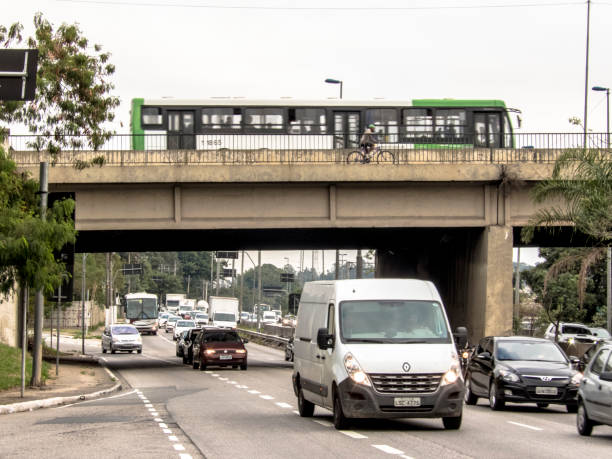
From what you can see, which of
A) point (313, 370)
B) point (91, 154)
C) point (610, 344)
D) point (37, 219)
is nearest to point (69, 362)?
point (91, 154)

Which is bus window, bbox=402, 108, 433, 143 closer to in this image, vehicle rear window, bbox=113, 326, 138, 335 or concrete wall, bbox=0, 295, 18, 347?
concrete wall, bbox=0, 295, 18, 347

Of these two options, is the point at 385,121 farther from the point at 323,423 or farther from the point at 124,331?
the point at 323,423

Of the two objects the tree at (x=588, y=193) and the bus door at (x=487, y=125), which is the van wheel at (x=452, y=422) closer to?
the tree at (x=588, y=193)

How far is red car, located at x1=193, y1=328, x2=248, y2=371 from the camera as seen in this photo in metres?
38.1

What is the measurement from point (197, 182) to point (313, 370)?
18591 mm

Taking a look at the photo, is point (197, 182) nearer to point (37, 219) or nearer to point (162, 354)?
point (37, 219)

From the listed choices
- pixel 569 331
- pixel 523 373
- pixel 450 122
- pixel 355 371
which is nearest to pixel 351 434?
pixel 355 371

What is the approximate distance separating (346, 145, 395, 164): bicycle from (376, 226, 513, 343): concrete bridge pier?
3580 mm

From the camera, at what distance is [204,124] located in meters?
41.4

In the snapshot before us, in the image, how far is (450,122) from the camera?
1676 inches

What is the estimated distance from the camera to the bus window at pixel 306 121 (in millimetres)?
41781

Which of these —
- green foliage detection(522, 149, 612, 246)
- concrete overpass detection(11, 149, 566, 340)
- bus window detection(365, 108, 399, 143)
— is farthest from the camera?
bus window detection(365, 108, 399, 143)

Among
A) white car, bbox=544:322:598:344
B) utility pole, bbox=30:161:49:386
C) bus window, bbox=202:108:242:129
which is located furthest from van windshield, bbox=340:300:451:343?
white car, bbox=544:322:598:344

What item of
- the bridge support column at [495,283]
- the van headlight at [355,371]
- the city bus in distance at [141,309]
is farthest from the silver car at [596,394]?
the city bus in distance at [141,309]
